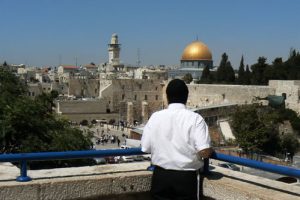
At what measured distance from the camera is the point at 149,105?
142ft

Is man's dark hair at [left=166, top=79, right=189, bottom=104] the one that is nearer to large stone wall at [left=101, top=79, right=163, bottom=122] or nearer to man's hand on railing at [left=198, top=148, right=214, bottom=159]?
man's hand on railing at [left=198, top=148, right=214, bottom=159]

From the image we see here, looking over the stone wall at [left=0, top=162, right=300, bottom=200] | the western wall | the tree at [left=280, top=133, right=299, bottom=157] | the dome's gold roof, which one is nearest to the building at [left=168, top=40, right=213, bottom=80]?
the dome's gold roof

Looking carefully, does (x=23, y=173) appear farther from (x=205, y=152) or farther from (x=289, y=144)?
(x=289, y=144)

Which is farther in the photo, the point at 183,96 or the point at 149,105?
the point at 149,105

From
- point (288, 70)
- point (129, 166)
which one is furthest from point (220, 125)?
point (129, 166)

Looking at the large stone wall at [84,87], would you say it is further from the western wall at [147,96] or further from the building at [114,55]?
the building at [114,55]

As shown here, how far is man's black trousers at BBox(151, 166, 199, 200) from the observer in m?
2.31

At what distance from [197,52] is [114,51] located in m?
16.6

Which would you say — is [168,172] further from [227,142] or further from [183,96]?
[227,142]

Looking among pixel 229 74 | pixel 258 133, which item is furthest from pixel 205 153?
pixel 229 74

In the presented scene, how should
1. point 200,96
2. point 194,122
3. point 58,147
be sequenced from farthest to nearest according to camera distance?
point 200,96 < point 58,147 < point 194,122

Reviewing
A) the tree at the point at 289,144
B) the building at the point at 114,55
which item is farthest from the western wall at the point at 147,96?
the building at the point at 114,55

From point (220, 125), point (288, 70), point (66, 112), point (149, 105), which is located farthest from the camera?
point (149, 105)

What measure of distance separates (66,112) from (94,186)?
35.8m
